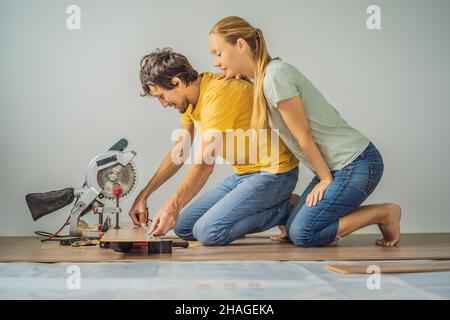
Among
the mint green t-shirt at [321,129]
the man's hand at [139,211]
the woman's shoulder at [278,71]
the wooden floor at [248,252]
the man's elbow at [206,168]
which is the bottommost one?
the wooden floor at [248,252]

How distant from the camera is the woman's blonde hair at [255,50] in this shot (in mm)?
2609

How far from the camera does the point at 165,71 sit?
2.80 meters

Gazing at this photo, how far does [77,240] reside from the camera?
298 cm

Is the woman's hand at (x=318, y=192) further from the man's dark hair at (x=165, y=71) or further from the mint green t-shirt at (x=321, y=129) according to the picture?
the man's dark hair at (x=165, y=71)

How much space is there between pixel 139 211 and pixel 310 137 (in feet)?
3.18

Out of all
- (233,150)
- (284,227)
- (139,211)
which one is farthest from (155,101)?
(284,227)

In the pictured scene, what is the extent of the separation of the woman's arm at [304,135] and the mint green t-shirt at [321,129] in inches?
1.9

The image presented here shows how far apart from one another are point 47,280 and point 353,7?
2.87 meters

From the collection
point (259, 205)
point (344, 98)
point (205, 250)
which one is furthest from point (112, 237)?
point (344, 98)

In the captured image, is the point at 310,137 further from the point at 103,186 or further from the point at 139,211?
the point at 103,186

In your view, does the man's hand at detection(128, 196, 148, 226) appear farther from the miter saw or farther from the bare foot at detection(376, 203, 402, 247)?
the bare foot at detection(376, 203, 402, 247)

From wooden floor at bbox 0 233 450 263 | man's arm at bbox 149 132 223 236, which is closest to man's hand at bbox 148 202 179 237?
man's arm at bbox 149 132 223 236

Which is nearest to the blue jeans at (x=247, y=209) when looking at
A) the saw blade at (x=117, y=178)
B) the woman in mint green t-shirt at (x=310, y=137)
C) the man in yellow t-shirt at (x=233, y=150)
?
the man in yellow t-shirt at (x=233, y=150)
